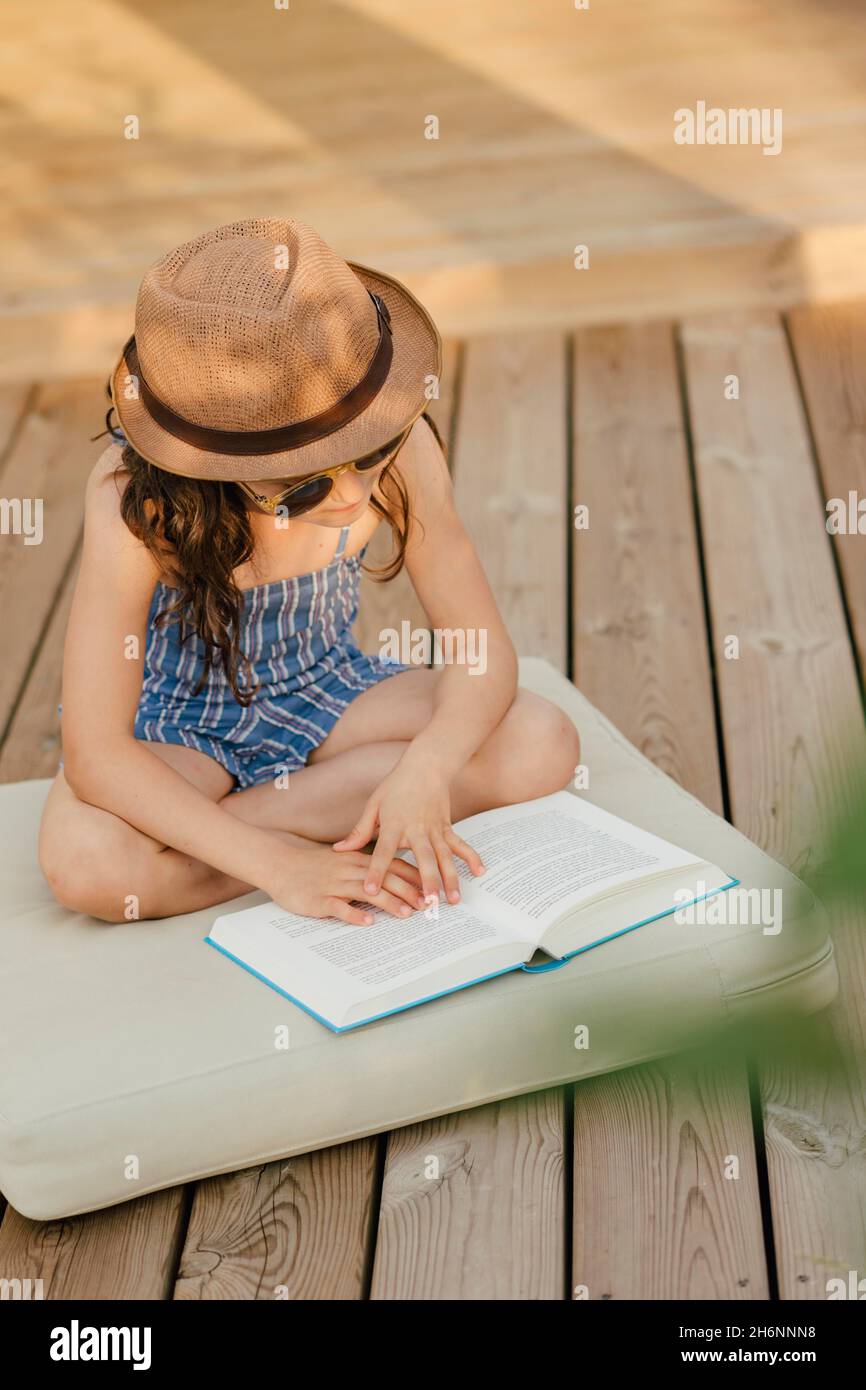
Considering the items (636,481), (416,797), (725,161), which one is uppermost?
(725,161)

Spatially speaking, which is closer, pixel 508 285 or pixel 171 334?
pixel 171 334

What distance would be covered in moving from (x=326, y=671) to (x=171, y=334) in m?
0.63

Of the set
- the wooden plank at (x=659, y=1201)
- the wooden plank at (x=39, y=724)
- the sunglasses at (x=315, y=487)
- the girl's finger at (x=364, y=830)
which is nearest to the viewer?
the wooden plank at (x=659, y=1201)

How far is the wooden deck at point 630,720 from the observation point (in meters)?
1.36

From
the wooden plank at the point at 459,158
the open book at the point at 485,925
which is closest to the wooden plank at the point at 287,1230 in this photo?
the open book at the point at 485,925

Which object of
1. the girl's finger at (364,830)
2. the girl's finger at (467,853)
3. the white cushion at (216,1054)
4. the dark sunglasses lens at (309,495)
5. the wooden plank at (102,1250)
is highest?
the dark sunglasses lens at (309,495)

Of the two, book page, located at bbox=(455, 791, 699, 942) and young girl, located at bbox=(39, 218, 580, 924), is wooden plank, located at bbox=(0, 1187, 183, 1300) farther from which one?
book page, located at bbox=(455, 791, 699, 942)

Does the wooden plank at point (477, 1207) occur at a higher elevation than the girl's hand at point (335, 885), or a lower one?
lower

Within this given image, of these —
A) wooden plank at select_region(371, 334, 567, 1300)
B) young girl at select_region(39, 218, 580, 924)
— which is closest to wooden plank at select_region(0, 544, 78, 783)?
young girl at select_region(39, 218, 580, 924)

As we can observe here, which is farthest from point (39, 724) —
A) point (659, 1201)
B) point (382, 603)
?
point (659, 1201)

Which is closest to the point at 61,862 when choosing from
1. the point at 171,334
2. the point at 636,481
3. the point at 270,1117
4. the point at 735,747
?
the point at 270,1117

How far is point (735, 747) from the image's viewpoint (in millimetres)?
2211

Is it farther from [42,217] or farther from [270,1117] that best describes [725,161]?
[270,1117]

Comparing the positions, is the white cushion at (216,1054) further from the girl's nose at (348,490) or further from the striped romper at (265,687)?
the girl's nose at (348,490)
